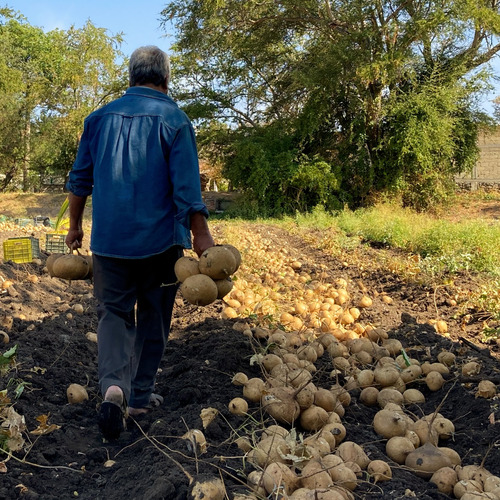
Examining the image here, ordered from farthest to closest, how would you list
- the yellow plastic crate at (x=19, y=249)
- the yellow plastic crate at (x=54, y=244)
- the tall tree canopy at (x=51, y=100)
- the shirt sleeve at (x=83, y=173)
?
the tall tree canopy at (x=51, y=100), the yellow plastic crate at (x=54, y=244), the yellow plastic crate at (x=19, y=249), the shirt sleeve at (x=83, y=173)

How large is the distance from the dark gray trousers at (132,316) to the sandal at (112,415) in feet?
0.37

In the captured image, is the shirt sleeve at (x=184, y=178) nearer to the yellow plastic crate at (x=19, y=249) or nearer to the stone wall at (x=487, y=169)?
the yellow plastic crate at (x=19, y=249)

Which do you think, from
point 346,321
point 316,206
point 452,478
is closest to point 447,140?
point 316,206

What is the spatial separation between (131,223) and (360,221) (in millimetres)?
12546

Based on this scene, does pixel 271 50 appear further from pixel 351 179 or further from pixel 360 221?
pixel 360 221

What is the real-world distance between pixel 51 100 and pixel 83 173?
3460cm

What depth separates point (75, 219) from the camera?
3520mm

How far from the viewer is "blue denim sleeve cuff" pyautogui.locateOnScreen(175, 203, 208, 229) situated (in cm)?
309

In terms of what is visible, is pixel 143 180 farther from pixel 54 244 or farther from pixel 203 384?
pixel 54 244

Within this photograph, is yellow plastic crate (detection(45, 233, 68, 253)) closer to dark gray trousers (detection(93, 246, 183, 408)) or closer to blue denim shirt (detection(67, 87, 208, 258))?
dark gray trousers (detection(93, 246, 183, 408))

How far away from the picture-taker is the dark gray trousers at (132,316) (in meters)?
3.23

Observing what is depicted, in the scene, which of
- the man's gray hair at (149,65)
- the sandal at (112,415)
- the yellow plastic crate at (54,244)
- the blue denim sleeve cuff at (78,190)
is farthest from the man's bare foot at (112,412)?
the yellow plastic crate at (54,244)

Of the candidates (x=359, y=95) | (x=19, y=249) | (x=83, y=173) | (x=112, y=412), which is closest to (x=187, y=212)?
(x=83, y=173)

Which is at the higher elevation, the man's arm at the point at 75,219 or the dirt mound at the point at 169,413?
the man's arm at the point at 75,219
